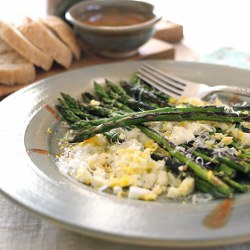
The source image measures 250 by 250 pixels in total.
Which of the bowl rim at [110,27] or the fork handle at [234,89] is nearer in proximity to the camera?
the fork handle at [234,89]

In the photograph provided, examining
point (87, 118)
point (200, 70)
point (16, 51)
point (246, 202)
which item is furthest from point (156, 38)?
point (246, 202)

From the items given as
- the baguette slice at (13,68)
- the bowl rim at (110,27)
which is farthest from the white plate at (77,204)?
the bowl rim at (110,27)

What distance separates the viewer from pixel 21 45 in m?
3.10

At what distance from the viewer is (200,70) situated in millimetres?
2977

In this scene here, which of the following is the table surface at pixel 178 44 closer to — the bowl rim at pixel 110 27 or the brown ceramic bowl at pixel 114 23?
the brown ceramic bowl at pixel 114 23

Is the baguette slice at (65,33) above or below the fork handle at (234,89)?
below

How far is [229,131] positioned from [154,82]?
83 cm

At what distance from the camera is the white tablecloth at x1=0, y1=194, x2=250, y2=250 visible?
67.6 inches

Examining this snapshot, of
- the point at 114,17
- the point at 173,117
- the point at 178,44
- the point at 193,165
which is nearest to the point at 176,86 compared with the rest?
the point at 173,117

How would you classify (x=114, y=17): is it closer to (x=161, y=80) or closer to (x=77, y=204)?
(x=161, y=80)

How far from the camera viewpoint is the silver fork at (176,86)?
2.67 meters

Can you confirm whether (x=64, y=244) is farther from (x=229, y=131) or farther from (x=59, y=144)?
(x=229, y=131)

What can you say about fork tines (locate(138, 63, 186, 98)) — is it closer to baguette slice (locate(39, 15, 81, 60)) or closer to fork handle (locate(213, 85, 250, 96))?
fork handle (locate(213, 85, 250, 96))

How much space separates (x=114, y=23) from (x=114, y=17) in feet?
0.19
